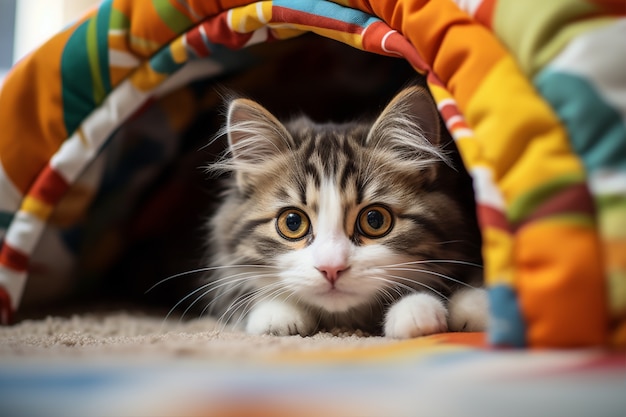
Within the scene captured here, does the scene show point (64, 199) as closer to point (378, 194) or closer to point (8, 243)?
point (8, 243)

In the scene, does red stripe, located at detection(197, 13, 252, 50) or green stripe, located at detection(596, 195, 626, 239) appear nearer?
green stripe, located at detection(596, 195, 626, 239)

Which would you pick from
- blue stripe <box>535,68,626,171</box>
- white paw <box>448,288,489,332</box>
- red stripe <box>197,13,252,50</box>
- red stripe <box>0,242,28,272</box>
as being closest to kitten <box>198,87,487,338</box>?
white paw <box>448,288,489,332</box>

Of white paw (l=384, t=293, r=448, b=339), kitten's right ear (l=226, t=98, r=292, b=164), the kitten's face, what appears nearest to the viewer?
white paw (l=384, t=293, r=448, b=339)

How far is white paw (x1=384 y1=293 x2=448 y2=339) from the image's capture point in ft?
3.75

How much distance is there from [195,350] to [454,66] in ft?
2.31

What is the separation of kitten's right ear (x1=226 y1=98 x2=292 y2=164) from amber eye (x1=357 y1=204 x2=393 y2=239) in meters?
0.32

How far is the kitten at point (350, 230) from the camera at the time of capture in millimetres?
1233

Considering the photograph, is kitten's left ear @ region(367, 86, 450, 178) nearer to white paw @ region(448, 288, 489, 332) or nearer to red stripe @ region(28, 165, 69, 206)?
white paw @ region(448, 288, 489, 332)

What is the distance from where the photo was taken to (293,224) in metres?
1.39

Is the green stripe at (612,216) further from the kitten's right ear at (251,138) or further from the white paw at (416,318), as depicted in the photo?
the kitten's right ear at (251,138)

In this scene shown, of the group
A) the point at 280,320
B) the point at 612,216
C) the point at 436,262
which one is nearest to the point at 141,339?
the point at 280,320

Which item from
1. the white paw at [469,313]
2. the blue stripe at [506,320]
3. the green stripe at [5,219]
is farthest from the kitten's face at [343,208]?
the green stripe at [5,219]

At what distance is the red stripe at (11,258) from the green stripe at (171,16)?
0.75 meters

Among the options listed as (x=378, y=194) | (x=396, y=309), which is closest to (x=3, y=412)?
(x=396, y=309)
